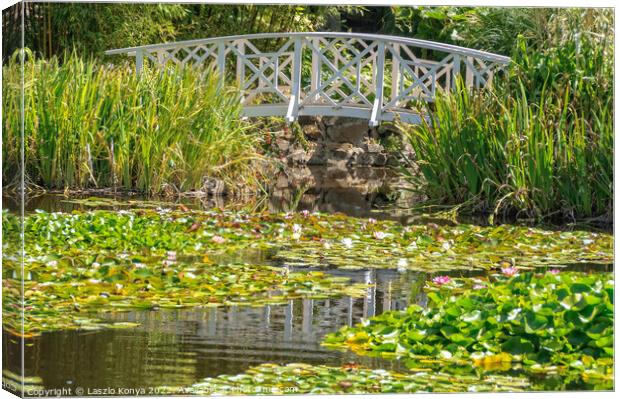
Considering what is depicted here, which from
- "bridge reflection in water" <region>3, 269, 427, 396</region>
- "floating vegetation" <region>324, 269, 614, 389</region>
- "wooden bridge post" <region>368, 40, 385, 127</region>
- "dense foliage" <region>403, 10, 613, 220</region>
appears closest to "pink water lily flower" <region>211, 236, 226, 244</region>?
"wooden bridge post" <region>368, 40, 385, 127</region>

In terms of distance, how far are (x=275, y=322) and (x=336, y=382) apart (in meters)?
0.73

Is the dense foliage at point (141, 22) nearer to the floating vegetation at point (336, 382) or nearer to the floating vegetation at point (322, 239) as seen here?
the floating vegetation at point (322, 239)

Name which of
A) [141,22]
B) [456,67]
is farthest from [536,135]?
[141,22]

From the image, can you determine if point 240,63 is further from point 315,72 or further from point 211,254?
point 211,254

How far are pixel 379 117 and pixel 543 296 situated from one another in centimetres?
314

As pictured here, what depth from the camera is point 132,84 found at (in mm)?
7562

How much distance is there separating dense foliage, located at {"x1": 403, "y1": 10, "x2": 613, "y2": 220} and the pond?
29 centimetres

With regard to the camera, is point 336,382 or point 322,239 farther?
point 322,239

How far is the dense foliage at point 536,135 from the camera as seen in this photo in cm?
675

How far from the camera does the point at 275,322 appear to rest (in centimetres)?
498

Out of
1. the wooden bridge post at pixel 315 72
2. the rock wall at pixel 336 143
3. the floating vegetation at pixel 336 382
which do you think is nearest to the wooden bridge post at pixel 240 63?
the wooden bridge post at pixel 315 72

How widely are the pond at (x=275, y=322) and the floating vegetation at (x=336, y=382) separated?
0.11 ft

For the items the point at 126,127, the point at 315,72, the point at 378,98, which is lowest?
the point at 126,127

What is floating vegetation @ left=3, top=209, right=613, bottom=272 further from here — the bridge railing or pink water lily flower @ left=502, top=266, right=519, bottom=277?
the bridge railing
